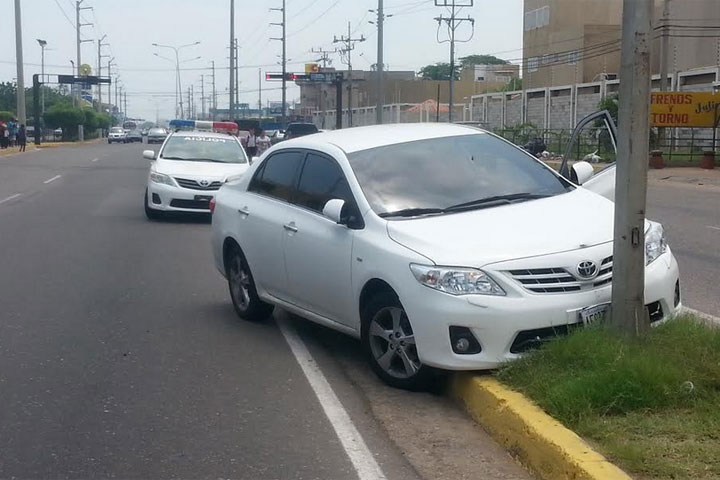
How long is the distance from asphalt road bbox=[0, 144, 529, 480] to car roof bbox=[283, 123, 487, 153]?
1.59 meters

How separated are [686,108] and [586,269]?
33.2 meters

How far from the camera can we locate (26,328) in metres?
9.07

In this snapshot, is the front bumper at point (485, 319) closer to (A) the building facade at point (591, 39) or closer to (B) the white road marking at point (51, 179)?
(B) the white road marking at point (51, 179)

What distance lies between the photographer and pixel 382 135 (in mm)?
8422

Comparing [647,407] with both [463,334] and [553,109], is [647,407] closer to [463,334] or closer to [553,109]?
[463,334]

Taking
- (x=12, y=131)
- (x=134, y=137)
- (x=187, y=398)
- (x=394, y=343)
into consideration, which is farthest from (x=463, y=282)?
(x=134, y=137)

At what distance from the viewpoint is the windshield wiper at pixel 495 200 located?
7380mm

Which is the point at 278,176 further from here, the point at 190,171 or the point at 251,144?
the point at 251,144

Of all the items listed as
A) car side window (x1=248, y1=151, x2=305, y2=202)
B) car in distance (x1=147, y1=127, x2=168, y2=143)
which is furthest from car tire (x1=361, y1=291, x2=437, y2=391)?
car in distance (x1=147, y1=127, x2=168, y2=143)

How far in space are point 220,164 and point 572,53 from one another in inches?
2052

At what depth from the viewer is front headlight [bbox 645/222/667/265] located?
704cm

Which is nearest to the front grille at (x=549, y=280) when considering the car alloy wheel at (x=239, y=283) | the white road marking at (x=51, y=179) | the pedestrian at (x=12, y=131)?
the car alloy wheel at (x=239, y=283)

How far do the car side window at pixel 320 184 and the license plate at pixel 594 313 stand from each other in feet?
6.35

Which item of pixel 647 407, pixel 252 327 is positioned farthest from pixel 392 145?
pixel 647 407
